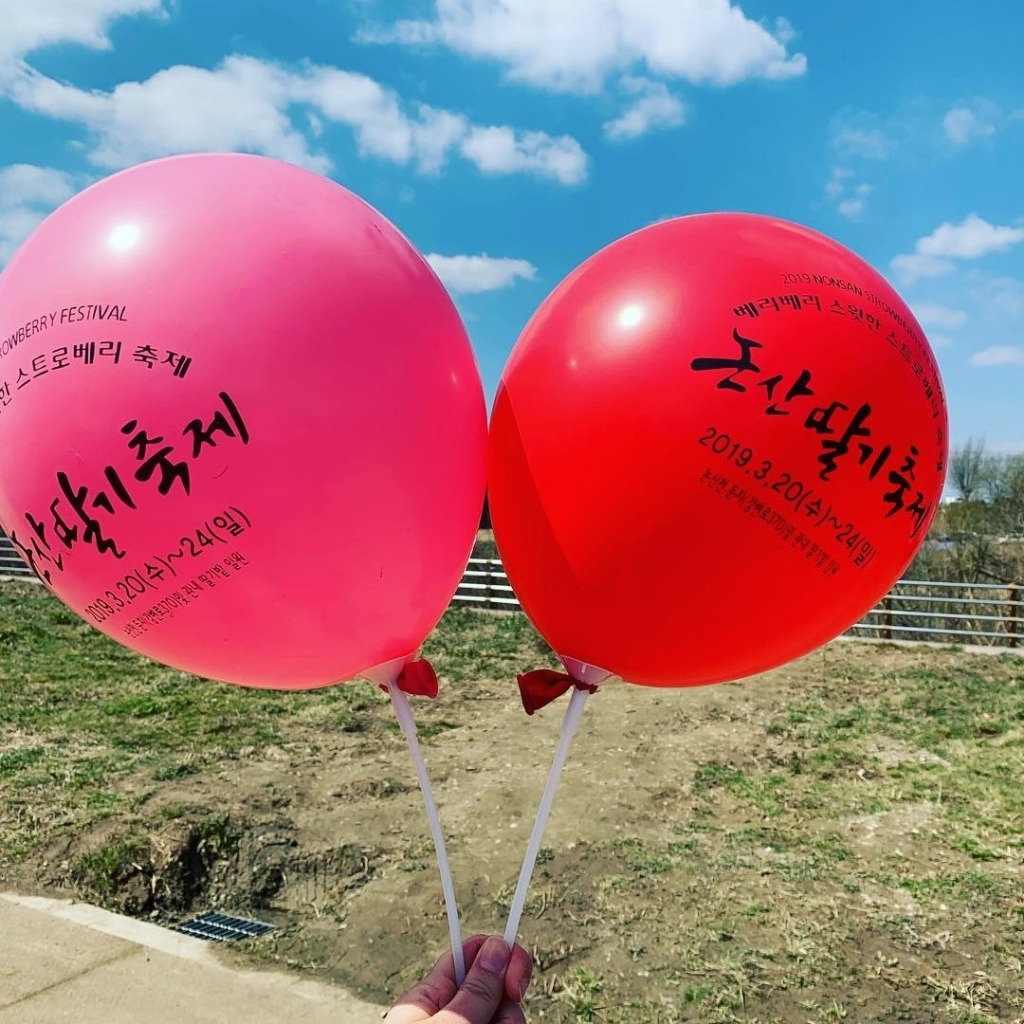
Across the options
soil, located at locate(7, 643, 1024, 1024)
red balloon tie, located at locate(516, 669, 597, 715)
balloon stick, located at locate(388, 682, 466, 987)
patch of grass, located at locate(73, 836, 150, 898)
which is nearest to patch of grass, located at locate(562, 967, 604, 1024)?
soil, located at locate(7, 643, 1024, 1024)

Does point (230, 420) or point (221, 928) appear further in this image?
point (221, 928)

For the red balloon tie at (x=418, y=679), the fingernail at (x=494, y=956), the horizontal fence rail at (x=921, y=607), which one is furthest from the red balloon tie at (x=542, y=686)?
the horizontal fence rail at (x=921, y=607)

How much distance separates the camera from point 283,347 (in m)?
1.45

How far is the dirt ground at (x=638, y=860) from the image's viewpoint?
3.54m

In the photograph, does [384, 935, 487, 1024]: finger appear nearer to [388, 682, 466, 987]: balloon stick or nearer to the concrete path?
[388, 682, 466, 987]: balloon stick

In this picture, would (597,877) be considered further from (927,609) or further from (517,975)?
(927,609)

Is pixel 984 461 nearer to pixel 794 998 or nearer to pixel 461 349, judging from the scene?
pixel 794 998

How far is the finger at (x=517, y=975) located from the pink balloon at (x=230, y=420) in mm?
609

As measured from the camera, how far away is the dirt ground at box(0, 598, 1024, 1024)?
3537mm

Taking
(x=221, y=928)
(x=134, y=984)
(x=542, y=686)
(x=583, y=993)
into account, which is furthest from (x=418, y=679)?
(x=221, y=928)

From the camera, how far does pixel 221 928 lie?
399 centimetres

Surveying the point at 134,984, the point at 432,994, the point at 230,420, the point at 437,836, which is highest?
the point at 230,420

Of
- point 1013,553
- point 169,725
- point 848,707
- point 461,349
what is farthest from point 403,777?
point 1013,553

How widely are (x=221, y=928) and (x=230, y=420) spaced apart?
3376 mm
